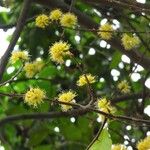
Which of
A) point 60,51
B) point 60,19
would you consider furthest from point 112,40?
point 60,51

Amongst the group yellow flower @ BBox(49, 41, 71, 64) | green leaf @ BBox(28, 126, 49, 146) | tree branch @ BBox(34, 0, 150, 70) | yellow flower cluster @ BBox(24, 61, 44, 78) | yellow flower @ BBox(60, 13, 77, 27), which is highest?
yellow flower @ BBox(49, 41, 71, 64)

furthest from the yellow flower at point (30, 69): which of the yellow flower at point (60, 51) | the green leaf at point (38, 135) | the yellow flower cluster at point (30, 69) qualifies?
the green leaf at point (38, 135)

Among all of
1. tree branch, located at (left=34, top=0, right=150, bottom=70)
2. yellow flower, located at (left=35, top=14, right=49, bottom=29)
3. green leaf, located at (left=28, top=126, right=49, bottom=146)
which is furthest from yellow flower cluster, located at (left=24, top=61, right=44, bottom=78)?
green leaf, located at (left=28, top=126, right=49, bottom=146)

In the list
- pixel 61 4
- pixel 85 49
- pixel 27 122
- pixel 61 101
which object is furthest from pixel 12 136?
pixel 61 101

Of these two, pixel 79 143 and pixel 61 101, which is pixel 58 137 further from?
pixel 61 101

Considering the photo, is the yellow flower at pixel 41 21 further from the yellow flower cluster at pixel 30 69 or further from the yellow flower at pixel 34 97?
the yellow flower at pixel 34 97

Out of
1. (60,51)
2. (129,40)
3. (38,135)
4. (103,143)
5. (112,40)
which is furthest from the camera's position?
(38,135)

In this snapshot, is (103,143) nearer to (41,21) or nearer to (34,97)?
(34,97)

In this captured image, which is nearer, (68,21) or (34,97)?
(34,97)

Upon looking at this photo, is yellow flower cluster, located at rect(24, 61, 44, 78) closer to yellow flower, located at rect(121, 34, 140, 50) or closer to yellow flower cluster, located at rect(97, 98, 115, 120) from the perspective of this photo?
yellow flower, located at rect(121, 34, 140, 50)
